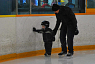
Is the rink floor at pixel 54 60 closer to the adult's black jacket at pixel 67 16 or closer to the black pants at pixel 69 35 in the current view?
the black pants at pixel 69 35

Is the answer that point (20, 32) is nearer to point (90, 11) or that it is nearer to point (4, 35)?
point (4, 35)

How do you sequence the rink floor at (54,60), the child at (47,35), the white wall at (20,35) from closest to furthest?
the rink floor at (54,60) → the white wall at (20,35) → the child at (47,35)

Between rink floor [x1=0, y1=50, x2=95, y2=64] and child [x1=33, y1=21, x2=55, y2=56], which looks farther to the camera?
child [x1=33, y1=21, x2=55, y2=56]

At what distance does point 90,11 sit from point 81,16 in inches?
18.1

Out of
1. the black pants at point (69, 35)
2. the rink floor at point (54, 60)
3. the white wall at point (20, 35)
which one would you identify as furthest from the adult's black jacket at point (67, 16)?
the white wall at point (20, 35)

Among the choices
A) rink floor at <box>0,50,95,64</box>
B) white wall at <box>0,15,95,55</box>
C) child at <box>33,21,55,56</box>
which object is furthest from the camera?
child at <box>33,21,55,56</box>

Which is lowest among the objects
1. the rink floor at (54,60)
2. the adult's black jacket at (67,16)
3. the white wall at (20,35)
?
the rink floor at (54,60)

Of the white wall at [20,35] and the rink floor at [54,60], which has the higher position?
the white wall at [20,35]

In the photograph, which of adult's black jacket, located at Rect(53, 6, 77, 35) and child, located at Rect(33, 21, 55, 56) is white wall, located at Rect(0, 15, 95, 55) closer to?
child, located at Rect(33, 21, 55, 56)

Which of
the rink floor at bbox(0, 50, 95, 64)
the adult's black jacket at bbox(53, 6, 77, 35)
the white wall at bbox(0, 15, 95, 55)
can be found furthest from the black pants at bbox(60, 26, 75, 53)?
the white wall at bbox(0, 15, 95, 55)

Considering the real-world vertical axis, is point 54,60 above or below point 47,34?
below

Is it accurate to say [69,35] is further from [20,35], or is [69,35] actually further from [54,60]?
[20,35]

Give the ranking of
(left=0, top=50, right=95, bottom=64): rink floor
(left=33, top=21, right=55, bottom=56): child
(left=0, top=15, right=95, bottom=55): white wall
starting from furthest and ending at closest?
(left=33, top=21, right=55, bottom=56): child < (left=0, top=15, right=95, bottom=55): white wall < (left=0, top=50, right=95, bottom=64): rink floor

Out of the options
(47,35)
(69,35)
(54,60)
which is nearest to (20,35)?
(47,35)
